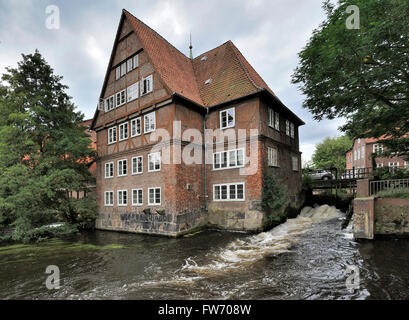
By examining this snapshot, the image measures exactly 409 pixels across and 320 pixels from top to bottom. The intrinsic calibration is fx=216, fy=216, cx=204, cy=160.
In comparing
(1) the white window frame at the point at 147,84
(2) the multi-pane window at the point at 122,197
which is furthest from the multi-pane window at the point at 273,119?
(2) the multi-pane window at the point at 122,197

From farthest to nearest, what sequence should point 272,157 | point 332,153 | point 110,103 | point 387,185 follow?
point 332,153 < point 110,103 < point 272,157 < point 387,185

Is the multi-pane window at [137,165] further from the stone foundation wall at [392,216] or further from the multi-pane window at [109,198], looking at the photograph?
the stone foundation wall at [392,216]

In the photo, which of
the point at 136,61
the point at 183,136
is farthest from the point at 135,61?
the point at 183,136

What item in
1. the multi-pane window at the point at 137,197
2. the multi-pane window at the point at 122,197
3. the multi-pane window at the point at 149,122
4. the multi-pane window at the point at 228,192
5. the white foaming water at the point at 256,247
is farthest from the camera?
the multi-pane window at the point at 122,197

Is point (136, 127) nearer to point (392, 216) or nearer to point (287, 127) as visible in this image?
point (287, 127)

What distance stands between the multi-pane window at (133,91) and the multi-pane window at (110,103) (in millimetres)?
2125

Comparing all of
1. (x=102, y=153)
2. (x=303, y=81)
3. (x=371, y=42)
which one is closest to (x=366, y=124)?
(x=303, y=81)

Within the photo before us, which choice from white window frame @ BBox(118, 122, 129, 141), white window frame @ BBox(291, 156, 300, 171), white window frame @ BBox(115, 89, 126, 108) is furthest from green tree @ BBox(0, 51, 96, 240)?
white window frame @ BBox(291, 156, 300, 171)

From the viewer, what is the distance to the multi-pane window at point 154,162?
14.8 m

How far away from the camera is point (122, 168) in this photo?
17469 millimetres

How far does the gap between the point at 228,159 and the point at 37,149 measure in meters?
13.9

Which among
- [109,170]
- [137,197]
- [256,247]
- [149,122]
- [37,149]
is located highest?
[149,122]
